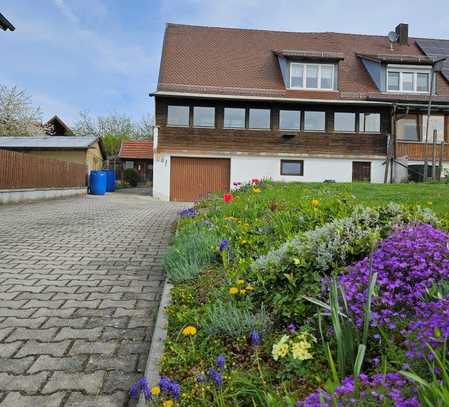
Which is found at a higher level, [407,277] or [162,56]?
[162,56]

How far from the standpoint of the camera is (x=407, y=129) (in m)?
22.7

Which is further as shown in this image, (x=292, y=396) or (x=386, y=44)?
(x=386, y=44)

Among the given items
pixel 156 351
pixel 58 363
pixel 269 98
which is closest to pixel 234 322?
pixel 156 351

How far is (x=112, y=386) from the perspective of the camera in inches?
92.7

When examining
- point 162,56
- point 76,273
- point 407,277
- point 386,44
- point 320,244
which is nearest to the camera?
point 407,277

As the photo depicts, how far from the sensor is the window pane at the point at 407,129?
74.0ft

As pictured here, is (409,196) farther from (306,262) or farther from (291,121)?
(291,121)

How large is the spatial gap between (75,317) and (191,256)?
4.17 ft

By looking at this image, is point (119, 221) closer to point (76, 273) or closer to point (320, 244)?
point (76, 273)

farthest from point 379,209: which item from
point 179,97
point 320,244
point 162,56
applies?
point 162,56

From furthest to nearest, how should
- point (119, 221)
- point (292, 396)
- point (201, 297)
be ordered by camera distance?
point (119, 221), point (201, 297), point (292, 396)

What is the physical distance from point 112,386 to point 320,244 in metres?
1.64

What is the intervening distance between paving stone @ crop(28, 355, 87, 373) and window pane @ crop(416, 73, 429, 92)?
78.9 ft

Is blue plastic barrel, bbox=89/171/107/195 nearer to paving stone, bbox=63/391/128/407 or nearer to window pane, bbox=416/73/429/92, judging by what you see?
window pane, bbox=416/73/429/92
